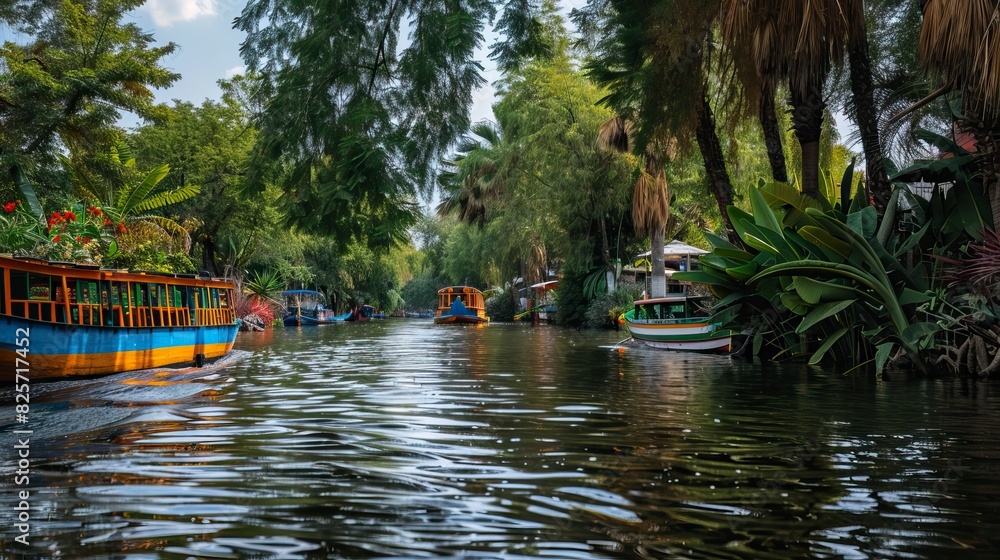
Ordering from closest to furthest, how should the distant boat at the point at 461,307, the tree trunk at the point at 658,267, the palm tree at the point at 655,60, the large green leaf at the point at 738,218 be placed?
the palm tree at the point at 655,60 → the large green leaf at the point at 738,218 → the tree trunk at the point at 658,267 → the distant boat at the point at 461,307

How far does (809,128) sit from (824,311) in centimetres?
402

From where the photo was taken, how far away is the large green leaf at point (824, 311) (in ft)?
46.4

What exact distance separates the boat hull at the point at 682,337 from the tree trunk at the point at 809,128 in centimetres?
505

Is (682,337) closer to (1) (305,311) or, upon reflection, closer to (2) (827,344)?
(2) (827,344)

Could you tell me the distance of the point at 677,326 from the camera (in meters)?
23.5

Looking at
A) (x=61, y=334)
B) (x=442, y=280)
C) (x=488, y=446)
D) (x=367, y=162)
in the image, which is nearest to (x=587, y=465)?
(x=488, y=446)

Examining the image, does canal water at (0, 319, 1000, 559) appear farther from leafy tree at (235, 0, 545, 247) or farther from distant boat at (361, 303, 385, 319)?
distant boat at (361, 303, 385, 319)

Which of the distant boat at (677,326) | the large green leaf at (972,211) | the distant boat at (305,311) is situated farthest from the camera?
the distant boat at (305,311)

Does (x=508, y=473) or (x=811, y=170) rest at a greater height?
(x=811, y=170)

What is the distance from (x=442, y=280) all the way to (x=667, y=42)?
7889cm

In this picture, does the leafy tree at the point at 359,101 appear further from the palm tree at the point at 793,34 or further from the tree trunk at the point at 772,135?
the tree trunk at the point at 772,135

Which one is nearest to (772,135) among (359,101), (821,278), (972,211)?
(821,278)

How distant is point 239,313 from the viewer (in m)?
43.8

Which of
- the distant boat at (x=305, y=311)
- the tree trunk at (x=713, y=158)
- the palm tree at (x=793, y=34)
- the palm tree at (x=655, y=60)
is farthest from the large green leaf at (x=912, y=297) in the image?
the distant boat at (x=305, y=311)
